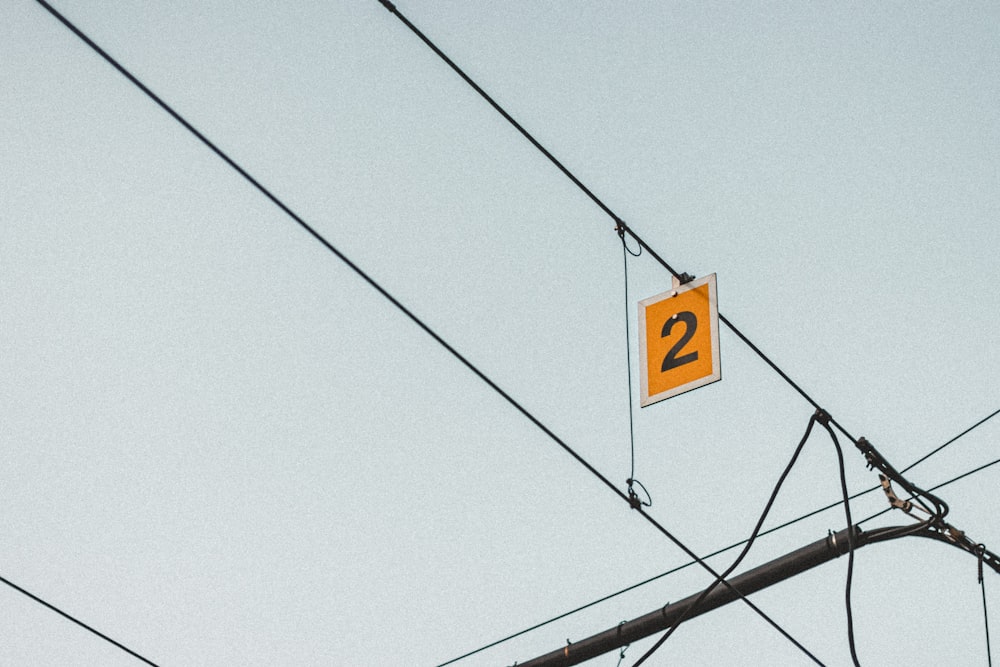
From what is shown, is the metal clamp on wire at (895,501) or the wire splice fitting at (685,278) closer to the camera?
the metal clamp on wire at (895,501)

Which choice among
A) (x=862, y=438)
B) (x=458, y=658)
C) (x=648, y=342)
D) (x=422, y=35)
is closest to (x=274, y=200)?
(x=422, y=35)

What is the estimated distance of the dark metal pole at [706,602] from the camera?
5.57 metres

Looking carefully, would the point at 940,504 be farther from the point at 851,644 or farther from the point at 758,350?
the point at 758,350

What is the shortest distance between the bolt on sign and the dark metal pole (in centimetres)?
108

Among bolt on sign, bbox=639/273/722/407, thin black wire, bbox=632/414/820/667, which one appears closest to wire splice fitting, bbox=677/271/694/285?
bolt on sign, bbox=639/273/722/407

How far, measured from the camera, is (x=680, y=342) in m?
6.56

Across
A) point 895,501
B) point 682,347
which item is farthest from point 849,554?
point 682,347

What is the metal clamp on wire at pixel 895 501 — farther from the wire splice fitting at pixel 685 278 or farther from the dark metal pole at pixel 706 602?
the wire splice fitting at pixel 685 278

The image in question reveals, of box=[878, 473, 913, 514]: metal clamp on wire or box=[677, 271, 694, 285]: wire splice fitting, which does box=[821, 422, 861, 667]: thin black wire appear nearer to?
box=[878, 473, 913, 514]: metal clamp on wire

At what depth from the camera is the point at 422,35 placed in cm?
550

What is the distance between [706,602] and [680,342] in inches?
58.2

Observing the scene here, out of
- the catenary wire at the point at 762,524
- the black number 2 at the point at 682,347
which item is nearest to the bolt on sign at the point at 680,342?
the black number 2 at the point at 682,347

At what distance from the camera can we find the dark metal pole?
5.57m

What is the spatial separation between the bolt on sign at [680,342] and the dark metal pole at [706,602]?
108cm
